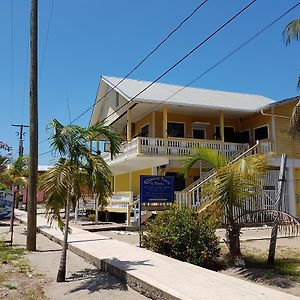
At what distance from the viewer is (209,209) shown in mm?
10875

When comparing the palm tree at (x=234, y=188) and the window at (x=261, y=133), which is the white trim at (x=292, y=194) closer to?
the window at (x=261, y=133)

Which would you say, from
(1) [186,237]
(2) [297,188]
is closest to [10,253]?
(1) [186,237]

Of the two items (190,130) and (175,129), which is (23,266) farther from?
(190,130)

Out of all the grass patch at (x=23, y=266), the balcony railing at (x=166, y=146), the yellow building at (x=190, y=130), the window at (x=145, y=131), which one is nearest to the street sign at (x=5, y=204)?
the yellow building at (x=190, y=130)

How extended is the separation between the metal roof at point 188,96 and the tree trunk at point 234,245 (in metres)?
12.9

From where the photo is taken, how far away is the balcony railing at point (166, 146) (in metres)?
22.3

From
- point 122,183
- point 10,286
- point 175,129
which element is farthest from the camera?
point 122,183

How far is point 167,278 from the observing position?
7930 millimetres

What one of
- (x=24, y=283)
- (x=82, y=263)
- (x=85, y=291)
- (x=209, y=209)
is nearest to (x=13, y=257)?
(x=82, y=263)

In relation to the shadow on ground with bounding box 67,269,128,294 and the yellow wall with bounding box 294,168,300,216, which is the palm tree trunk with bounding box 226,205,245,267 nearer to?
the shadow on ground with bounding box 67,269,128,294

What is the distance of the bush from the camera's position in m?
10.4

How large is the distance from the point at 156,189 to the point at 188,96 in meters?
12.3

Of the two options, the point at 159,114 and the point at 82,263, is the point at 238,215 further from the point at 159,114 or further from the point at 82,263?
the point at 159,114

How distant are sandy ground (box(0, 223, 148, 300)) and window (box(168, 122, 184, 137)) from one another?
48.6 ft
